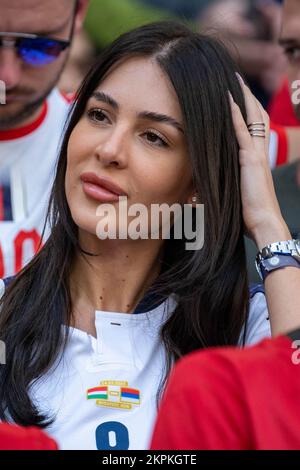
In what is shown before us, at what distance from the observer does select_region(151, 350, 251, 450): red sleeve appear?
1.14m

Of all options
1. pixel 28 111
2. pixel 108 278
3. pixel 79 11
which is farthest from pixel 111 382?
pixel 79 11

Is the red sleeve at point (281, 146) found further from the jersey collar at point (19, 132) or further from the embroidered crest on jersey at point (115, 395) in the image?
the embroidered crest on jersey at point (115, 395)

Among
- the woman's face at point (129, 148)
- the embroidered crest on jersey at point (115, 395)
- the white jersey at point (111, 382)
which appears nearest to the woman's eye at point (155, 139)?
the woman's face at point (129, 148)

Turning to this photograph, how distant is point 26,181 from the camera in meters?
3.02

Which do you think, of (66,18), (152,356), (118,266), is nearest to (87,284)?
(118,266)

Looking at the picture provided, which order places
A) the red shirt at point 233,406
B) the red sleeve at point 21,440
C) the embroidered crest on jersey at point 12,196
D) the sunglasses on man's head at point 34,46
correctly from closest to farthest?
1. the red shirt at point 233,406
2. the red sleeve at point 21,440
3. the sunglasses on man's head at point 34,46
4. the embroidered crest on jersey at point 12,196

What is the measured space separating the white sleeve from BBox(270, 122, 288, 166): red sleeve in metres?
1.05

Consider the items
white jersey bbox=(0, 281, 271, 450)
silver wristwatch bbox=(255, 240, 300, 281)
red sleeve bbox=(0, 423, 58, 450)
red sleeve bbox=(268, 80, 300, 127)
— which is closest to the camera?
red sleeve bbox=(0, 423, 58, 450)

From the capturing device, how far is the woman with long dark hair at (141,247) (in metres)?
2.01

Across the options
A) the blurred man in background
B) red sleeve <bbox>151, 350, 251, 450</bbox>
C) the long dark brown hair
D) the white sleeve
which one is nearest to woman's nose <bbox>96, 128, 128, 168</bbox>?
the long dark brown hair

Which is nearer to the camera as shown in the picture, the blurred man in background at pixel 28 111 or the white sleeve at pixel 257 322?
the white sleeve at pixel 257 322

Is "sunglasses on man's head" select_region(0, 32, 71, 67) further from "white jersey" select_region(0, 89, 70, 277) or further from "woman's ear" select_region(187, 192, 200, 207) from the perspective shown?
"woman's ear" select_region(187, 192, 200, 207)

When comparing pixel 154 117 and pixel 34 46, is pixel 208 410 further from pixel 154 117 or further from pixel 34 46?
pixel 34 46

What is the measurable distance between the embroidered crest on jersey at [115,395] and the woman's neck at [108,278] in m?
0.19
